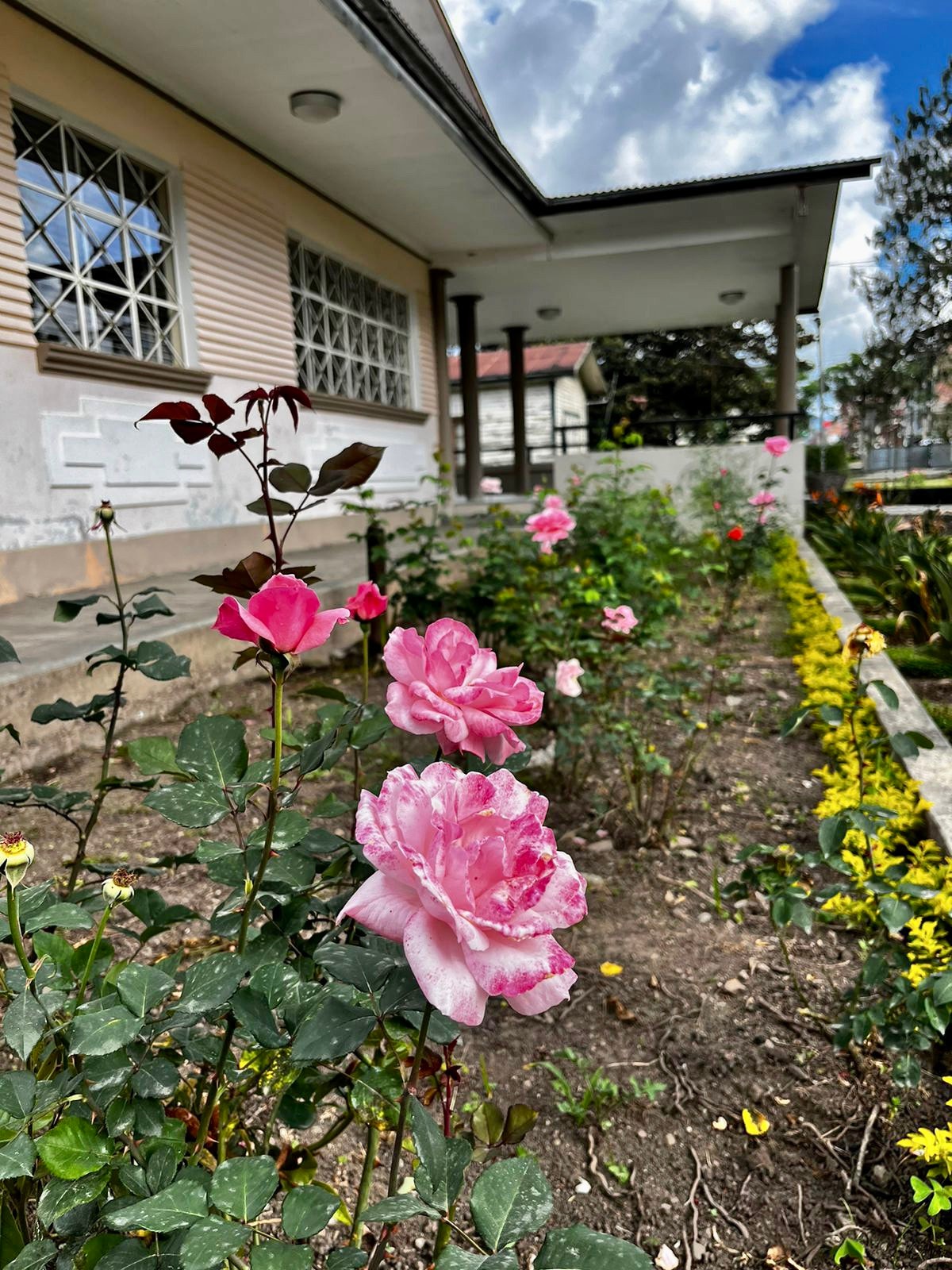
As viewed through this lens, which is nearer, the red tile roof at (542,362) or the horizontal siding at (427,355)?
the horizontal siding at (427,355)

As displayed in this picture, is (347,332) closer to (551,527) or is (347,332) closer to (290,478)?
(551,527)

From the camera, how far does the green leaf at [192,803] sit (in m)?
0.75

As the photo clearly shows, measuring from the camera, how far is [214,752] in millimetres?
837

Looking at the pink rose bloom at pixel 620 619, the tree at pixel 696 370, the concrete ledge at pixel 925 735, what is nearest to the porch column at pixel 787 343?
the concrete ledge at pixel 925 735

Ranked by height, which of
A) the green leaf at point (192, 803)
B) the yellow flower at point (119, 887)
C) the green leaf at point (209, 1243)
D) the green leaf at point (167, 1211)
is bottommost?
the green leaf at point (167, 1211)

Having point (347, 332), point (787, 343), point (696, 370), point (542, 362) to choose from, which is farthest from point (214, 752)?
point (696, 370)

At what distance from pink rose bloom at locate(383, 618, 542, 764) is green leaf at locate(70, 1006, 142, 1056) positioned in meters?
0.29

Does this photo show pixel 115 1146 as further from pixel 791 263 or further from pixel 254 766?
pixel 791 263

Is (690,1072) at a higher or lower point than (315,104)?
lower

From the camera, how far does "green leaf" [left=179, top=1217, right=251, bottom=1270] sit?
53 cm

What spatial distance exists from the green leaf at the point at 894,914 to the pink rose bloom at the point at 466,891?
3.05ft

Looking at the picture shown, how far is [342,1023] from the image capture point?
2.02 ft

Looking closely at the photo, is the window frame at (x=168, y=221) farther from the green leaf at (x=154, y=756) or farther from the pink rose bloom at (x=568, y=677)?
the green leaf at (x=154, y=756)

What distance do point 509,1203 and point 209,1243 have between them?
185 millimetres
